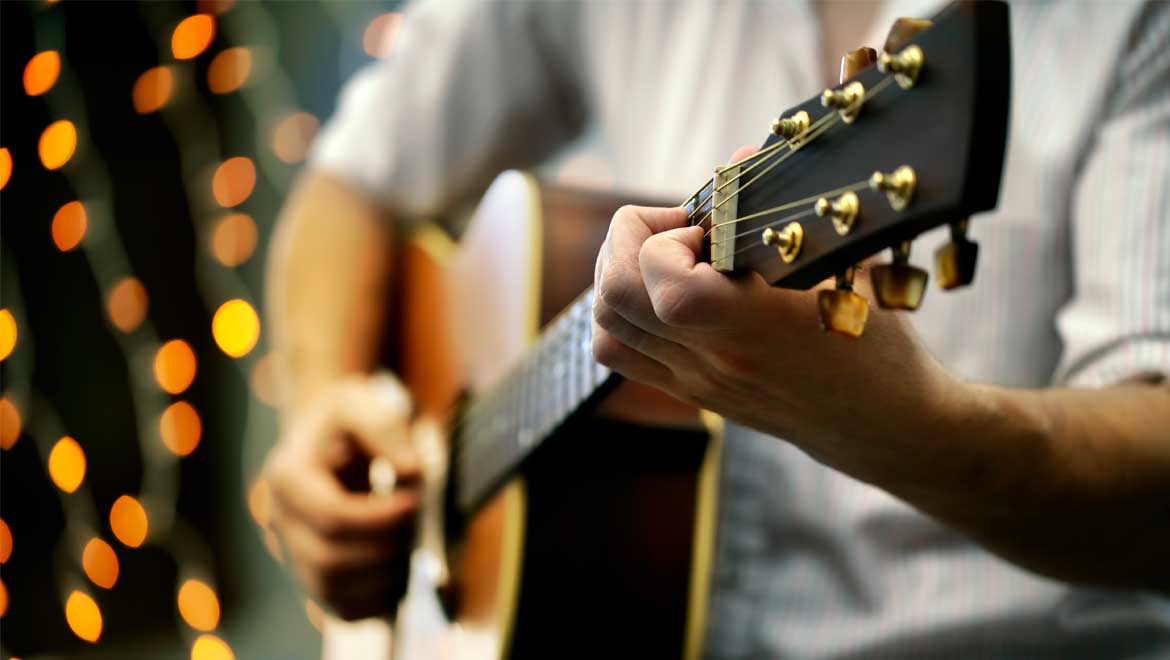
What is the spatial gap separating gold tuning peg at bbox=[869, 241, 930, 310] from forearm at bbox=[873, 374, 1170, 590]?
0.15 metres

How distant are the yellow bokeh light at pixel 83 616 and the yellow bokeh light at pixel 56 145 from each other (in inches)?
26.4

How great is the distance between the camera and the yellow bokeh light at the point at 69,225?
1.41 metres

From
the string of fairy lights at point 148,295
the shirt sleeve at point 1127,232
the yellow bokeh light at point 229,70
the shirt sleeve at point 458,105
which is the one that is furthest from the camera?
the yellow bokeh light at point 229,70

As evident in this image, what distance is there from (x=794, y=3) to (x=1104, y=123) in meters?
0.25

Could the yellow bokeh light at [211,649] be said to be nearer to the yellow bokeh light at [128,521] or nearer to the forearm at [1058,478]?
the yellow bokeh light at [128,521]

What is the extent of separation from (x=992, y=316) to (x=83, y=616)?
1437mm

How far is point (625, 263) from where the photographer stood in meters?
0.35

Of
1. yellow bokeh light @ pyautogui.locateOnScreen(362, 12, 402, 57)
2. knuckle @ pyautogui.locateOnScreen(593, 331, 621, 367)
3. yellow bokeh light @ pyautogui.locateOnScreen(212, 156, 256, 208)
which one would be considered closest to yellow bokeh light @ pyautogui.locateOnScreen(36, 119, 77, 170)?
yellow bokeh light @ pyautogui.locateOnScreen(212, 156, 256, 208)

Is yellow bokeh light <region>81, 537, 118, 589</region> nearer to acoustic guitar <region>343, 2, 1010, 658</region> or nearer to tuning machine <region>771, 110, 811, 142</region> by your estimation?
acoustic guitar <region>343, 2, 1010, 658</region>

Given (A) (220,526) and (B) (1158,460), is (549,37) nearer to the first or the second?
(B) (1158,460)

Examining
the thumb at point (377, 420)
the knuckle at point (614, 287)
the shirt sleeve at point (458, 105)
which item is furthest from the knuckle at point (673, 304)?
the shirt sleeve at point (458, 105)

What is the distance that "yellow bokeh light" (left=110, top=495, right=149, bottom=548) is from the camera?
1.52 metres

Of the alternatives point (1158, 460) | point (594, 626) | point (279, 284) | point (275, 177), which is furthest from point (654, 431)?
point (275, 177)

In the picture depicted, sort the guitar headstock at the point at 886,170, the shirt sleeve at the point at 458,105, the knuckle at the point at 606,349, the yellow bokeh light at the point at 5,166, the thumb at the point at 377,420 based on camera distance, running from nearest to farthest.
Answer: the guitar headstock at the point at 886,170, the knuckle at the point at 606,349, the thumb at the point at 377,420, the shirt sleeve at the point at 458,105, the yellow bokeh light at the point at 5,166
